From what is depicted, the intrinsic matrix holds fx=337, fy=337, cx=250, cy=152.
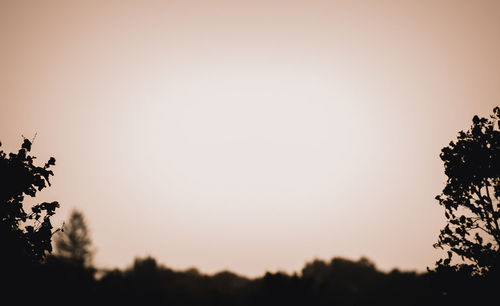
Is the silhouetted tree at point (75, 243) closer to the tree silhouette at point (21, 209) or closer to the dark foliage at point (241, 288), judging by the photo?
the dark foliage at point (241, 288)

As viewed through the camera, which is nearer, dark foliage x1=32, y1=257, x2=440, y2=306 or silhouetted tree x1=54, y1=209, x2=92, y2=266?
dark foliage x1=32, y1=257, x2=440, y2=306

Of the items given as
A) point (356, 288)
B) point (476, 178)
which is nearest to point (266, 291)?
point (476, 178)

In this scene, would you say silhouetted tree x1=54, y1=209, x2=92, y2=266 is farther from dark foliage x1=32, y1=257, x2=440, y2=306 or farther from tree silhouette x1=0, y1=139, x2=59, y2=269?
tree silhouette x1=0, y1=139, x2=59, y2=269

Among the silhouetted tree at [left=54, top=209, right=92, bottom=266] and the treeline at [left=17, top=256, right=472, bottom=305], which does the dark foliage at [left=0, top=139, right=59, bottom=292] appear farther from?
the silhouetted tree at [left=54, top=209, right=92, bottom=266]

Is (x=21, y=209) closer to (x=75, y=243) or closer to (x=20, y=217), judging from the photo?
(x=20, y=217)

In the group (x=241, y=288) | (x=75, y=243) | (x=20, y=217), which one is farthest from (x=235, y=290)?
(x=20, y=217)

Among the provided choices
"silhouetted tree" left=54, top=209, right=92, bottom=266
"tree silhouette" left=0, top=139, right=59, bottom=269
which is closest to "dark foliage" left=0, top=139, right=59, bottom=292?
"tree silhouette" left=0, top=139, right=59, bottom=269

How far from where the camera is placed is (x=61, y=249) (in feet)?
228

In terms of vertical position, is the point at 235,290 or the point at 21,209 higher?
the point at 21,209

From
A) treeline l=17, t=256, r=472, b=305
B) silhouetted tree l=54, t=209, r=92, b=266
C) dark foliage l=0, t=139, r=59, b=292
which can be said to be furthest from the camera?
silhouetted tree l=54, t=209, r=92, b=266

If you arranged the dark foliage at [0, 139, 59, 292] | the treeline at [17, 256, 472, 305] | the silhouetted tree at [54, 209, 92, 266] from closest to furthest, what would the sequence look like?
the dark foliage at [0, 139, 59, 292]
the treeline at [17, 256, 472, 305]
the silhouetted tree at [54, 209, 92, 266]

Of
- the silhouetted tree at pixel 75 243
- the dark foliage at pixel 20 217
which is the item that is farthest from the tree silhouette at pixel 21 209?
the silhouetted tree at pixel 75 243

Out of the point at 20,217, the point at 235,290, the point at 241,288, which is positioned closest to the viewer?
the point at 20,217

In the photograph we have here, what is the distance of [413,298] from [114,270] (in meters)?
59.7
